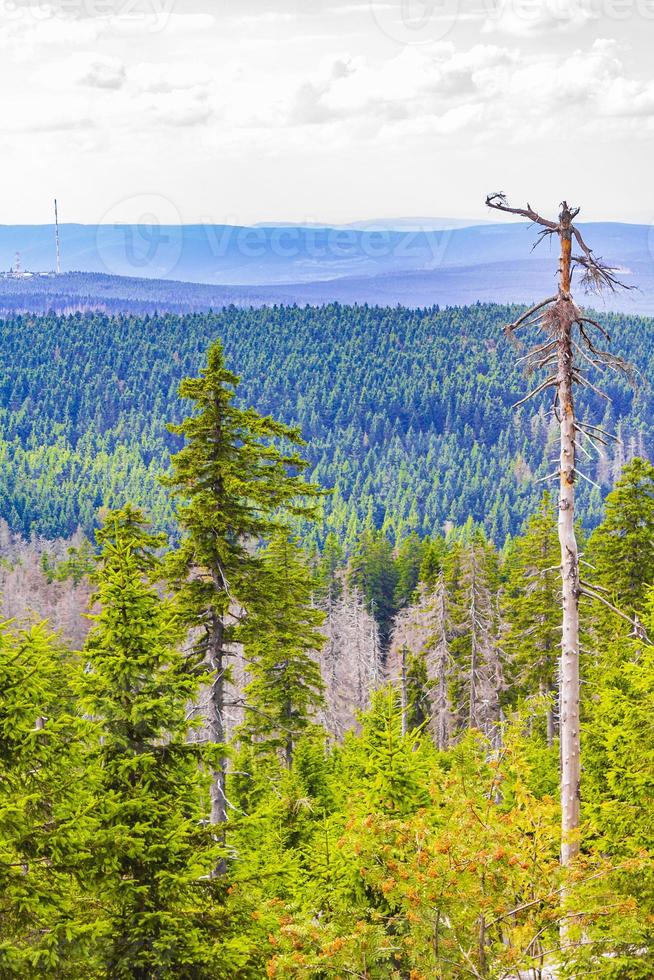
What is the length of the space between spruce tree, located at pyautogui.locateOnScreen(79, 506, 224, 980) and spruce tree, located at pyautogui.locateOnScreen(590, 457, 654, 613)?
18.2m

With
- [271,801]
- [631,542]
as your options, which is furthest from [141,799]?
[631,542]

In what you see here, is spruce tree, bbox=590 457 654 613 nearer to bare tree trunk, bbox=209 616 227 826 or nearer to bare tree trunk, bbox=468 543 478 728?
bare tree trunk, bbox=468 543 478 728

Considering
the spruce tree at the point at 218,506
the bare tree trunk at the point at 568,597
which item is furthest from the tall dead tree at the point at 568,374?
the spruce tree at the point at 218,506

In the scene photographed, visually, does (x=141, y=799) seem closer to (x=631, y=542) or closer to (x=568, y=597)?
(x=568, y=597)

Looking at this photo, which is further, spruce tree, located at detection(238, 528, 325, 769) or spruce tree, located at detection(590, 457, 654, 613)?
spruce tree, located at detection(590, 457, 654, 613)

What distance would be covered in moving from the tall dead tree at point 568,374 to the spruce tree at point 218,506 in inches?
177

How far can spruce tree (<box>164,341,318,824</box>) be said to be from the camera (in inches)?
621

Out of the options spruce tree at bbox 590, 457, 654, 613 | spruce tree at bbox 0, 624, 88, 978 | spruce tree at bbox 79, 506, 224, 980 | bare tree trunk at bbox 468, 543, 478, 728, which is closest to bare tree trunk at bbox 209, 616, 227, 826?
spruce tree at bbox 79, 506, 224, 980

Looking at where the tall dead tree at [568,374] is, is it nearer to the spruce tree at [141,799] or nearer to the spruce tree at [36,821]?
the spruce tree at [141,799]

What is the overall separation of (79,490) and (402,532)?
2444 inches

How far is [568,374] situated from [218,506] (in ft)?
19.9

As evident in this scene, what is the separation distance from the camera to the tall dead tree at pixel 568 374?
13219mm

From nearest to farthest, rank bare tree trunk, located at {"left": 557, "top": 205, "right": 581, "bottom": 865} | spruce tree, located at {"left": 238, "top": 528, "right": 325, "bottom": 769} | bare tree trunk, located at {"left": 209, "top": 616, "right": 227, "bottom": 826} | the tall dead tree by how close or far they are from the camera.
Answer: the tall dead tree → bare tree trunk, located at {"left": 557, "top": 205, "right": 581, "bottom": 865} → bare tree trunk, located at {"left": 209, "top": 616, "right": 227, "bottom": 826} → spruce tree, located at {"left": 238, "top": 528, "right": 325, "bottom": 769}

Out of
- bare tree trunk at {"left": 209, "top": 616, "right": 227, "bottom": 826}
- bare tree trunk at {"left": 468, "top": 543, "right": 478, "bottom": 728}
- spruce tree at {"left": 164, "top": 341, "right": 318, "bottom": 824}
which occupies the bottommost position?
bare tree trunk at {"left": 468, "top": 543, "right": 478, "bottom": 728}
